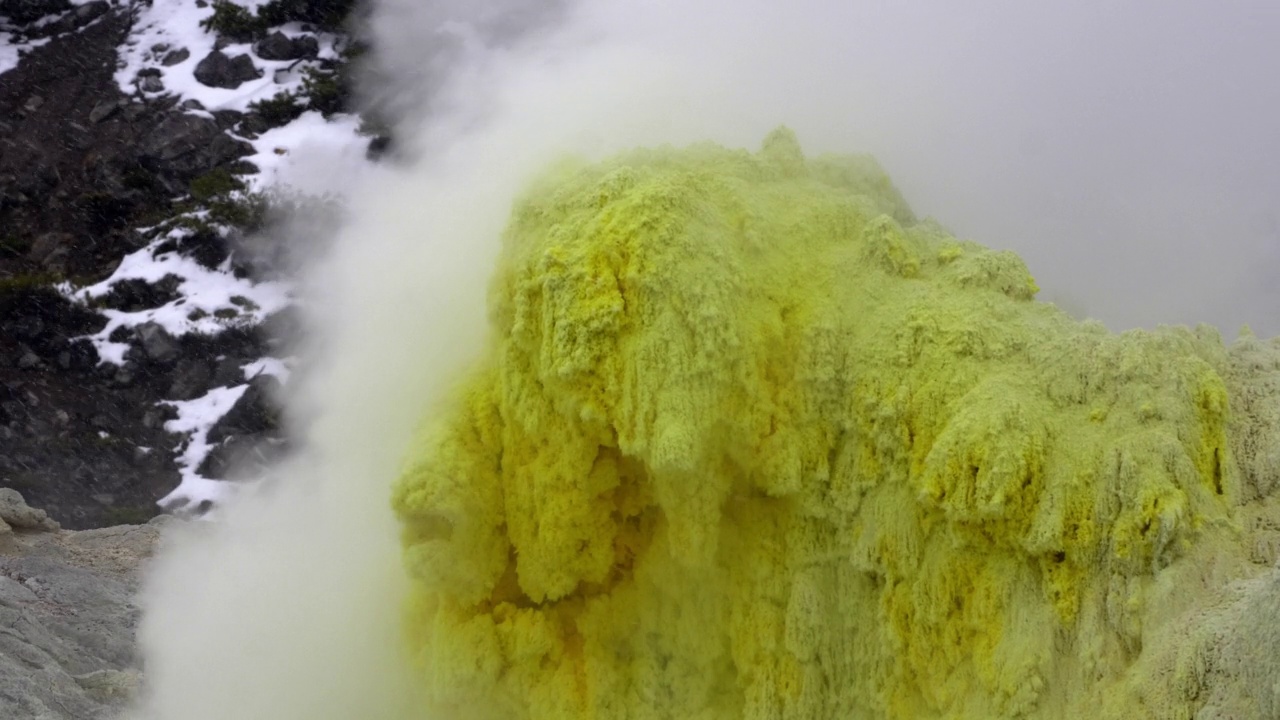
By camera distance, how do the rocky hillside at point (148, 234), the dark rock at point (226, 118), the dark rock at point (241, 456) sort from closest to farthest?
the dark rock at point (241, 456), the rocky hillside at point (148, 234), the dark rock at point (226, 118)

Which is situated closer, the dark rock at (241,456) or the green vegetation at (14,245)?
the dark rock at (241,456)

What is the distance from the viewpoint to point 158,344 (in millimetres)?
18703

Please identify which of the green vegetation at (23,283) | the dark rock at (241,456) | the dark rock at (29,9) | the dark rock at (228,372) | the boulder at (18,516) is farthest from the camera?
the dark rock at (29,9)

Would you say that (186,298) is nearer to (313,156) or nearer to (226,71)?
(313,156)

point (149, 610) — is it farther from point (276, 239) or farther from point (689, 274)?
point (276, 239)

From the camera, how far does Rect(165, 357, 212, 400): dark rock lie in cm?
1827

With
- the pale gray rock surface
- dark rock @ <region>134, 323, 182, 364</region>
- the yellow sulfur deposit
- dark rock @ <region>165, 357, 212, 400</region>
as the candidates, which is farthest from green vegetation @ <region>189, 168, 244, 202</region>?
the yellow sulfur deposit

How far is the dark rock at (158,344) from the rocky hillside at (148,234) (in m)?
0.04

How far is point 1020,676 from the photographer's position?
530cm

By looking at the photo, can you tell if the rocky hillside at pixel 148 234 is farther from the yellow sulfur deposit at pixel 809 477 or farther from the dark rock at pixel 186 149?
the yellow sulfur deposit at pixel 809 477

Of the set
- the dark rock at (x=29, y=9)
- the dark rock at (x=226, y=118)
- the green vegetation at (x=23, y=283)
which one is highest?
the dark rock at (x=29, y=9)

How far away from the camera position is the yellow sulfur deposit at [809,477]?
515cm

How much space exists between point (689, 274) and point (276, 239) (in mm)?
15712

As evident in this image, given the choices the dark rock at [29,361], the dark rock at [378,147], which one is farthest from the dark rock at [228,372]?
the dark rock at [378,147]
